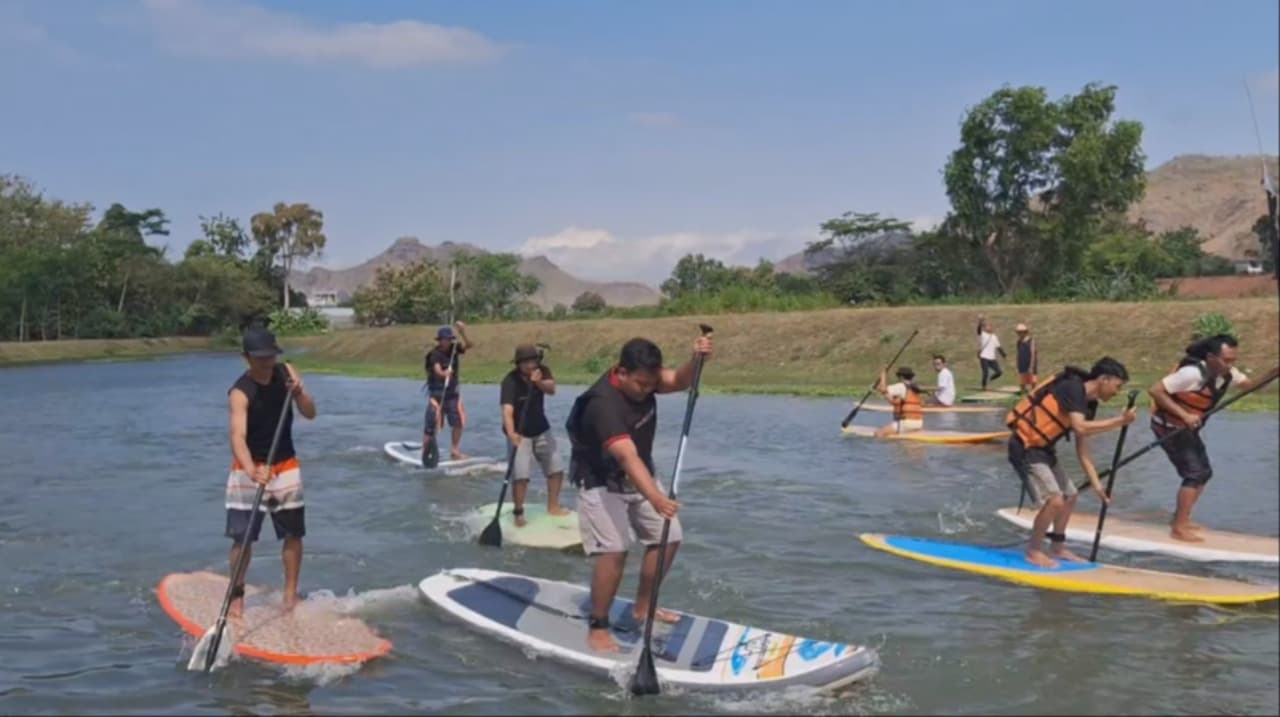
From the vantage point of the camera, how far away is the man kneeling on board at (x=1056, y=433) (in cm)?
907

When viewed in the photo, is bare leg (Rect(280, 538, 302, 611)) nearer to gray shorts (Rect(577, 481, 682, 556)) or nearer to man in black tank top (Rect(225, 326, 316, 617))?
man in black tank top (Rect(225, 326, 316, 617))

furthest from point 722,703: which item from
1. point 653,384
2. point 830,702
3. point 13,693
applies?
point 13,693

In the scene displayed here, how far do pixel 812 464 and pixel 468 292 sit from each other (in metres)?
87.6

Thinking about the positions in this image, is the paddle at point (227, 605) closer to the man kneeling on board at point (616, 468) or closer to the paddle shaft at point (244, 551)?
the paddle shaft at point (244, 551)

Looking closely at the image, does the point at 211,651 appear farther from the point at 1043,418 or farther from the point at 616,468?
the point at 1043,418

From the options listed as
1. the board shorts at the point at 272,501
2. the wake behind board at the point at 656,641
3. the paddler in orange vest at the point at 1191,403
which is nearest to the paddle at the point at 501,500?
the wake behind board at the point at 656,641

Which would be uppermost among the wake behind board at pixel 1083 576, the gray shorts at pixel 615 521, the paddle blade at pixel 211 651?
the gray shorts at pixel 615 521

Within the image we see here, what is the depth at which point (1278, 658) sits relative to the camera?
712cm

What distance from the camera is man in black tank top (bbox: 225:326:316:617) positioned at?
7.48 metres

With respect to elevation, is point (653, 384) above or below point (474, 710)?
above

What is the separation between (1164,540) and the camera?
10.2 metres

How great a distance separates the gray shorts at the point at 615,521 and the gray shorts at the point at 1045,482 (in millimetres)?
3736

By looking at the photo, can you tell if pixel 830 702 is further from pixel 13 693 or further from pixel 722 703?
pixel 13 693

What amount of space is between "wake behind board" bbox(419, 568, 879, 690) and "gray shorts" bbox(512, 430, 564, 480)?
2.86 meters
